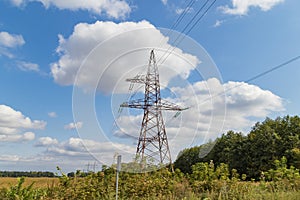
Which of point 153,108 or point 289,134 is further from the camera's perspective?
point 289,134

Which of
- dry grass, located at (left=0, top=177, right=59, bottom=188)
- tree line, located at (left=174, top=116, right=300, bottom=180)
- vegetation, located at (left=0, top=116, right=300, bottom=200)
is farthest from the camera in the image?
tree line, located at (left=174, top=116, right=300, bottom=180)

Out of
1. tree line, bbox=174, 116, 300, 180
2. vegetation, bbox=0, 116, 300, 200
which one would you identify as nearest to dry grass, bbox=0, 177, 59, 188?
vegetation, bbox=0, 116, 300, 200

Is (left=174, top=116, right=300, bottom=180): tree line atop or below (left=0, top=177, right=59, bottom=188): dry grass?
atop

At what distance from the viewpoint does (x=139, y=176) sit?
8023mm

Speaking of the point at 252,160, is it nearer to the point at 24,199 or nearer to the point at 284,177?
the point at 284,177

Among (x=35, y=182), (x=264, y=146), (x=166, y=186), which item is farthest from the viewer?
(x=264, y=146)

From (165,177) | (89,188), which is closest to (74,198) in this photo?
(89,188)

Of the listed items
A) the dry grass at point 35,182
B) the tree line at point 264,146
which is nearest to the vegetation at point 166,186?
the dry grass at point 35,182

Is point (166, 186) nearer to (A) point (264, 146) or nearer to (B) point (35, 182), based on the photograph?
(B) point (35, 182)

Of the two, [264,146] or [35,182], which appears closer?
[35,182]

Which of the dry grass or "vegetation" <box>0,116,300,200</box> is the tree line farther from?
the dry grass

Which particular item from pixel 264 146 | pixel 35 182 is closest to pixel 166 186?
pixel 35 182

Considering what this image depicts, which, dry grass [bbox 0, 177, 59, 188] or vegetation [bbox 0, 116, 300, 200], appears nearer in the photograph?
vegetation [bbox 0, 116, 300, 200]

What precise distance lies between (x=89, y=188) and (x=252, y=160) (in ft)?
117
